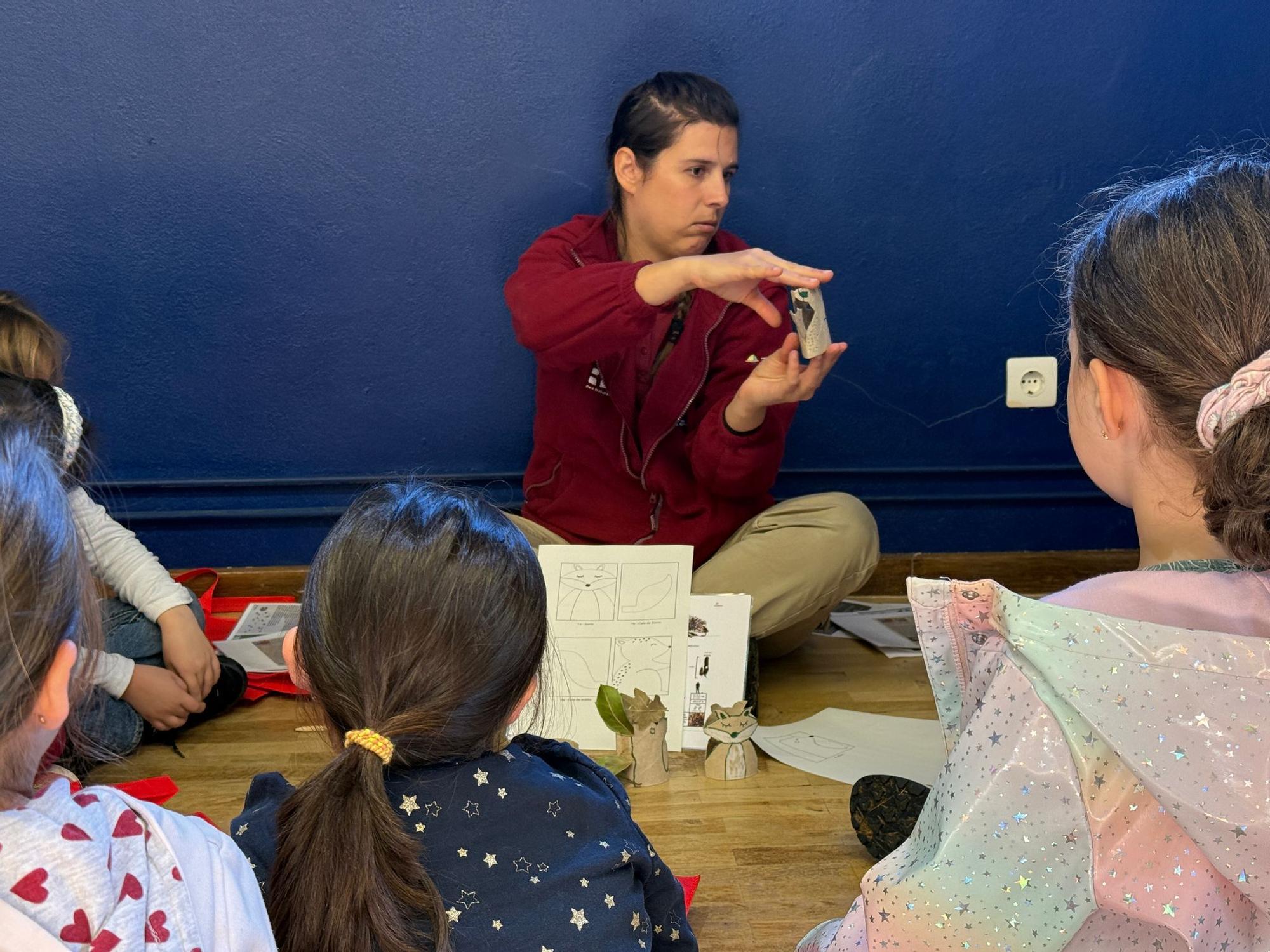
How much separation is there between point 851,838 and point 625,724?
333mm

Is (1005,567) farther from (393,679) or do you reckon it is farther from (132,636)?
(393,679)

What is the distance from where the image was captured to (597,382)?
83.0 inches

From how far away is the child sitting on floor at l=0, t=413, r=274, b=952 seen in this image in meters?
0.60

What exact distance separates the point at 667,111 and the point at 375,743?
4.63 feet

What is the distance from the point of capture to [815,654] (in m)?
2.17

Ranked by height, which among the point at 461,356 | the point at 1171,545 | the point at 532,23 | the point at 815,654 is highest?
the point at 532,23

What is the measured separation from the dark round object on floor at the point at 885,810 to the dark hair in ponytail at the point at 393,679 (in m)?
0.63

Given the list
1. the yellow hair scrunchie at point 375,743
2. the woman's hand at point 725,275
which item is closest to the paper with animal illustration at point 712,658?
the woman's hand at point 725,275

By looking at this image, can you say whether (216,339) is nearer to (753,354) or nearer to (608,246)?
(608,246)

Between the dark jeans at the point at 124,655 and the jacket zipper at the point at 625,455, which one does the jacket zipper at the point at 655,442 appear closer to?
the jacket zipper at the point at 625,455

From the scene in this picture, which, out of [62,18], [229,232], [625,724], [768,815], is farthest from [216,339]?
[768,815]

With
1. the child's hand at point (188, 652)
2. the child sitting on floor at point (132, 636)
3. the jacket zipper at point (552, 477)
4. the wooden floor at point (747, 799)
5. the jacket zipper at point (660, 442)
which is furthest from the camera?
the jacket zipper at point (552, 477)

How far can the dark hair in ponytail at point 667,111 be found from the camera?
6.49ft

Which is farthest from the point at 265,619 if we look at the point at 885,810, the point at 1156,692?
the point at 1156,692
